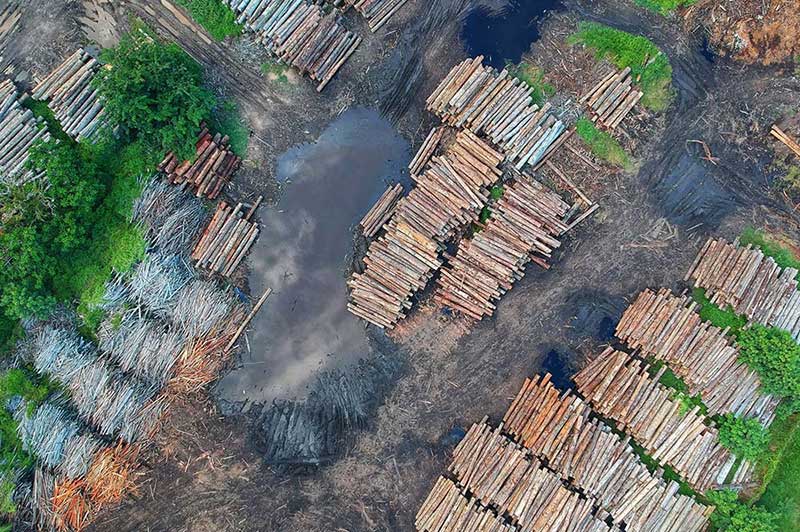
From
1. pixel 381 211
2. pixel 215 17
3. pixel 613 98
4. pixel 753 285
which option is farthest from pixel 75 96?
pixel 753 285

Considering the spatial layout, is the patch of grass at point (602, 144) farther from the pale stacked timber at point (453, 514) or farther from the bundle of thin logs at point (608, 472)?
the pale stacked timber at point (453, 514)

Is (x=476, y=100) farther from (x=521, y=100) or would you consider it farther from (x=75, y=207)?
(x=75, y=207)

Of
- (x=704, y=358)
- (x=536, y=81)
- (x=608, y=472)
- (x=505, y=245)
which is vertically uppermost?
(x=536, y=81)

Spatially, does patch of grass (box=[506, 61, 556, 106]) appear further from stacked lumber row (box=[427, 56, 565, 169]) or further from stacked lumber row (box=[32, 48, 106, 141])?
stacked lumber row (box=[32, 48, 106, 141])

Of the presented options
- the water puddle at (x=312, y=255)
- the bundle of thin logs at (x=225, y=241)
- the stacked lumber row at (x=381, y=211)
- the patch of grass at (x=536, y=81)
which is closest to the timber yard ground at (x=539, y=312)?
the patch of grass at (x=536, y=81)

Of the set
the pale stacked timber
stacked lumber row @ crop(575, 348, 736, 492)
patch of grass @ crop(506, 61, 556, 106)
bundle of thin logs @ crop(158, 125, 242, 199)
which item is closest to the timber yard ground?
patch of grass @ crop(506, 61, 556, 106)

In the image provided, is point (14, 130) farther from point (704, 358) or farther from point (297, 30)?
point (704, 358)
